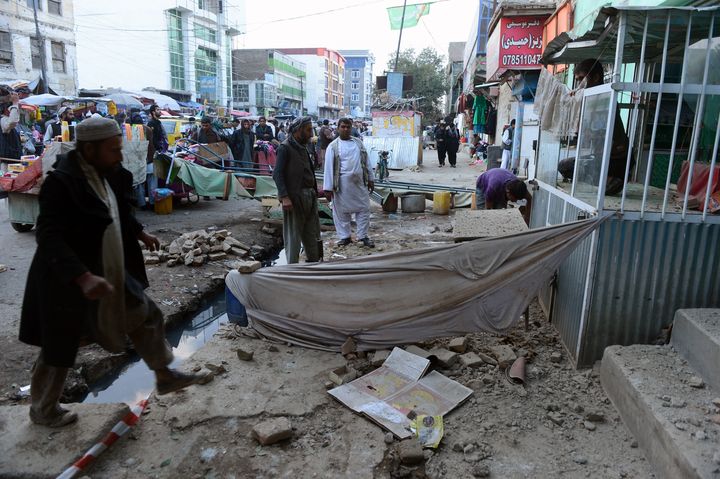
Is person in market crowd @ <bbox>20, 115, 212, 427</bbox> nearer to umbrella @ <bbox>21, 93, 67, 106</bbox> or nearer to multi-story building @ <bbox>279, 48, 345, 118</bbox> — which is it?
umbrella @ <bbox>21, 93, 67, 106</bbox>

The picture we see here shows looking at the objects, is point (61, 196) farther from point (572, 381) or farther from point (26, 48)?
point (26, 48)

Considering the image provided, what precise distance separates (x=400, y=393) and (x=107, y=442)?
1.67 metres

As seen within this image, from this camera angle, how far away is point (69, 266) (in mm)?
2211

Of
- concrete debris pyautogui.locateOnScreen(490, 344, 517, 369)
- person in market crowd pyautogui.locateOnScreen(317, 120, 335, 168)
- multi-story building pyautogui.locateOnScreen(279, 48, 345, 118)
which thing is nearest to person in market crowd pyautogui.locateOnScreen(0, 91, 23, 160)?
person in market crowd pyautogui.locateOnScreen(317, 120, 335, 168)

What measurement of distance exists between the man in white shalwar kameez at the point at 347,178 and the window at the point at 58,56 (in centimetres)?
2732

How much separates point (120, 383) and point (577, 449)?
10.7 ft

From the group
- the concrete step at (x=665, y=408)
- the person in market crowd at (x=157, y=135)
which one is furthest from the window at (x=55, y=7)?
the concrete step at (x=665, y=408)

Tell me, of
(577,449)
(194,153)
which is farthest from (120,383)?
(194,153)

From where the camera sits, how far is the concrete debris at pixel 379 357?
366 centimetres

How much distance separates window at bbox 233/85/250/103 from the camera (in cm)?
5984

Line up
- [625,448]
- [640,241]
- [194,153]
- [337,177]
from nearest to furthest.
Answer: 1. [625,448]
2. [640,241]
3. [337,177]
4. [194,153]

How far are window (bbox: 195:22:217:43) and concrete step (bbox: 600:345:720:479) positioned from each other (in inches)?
1896

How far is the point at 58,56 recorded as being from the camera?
27.8m

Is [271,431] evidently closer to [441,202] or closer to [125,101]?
[441,202]
